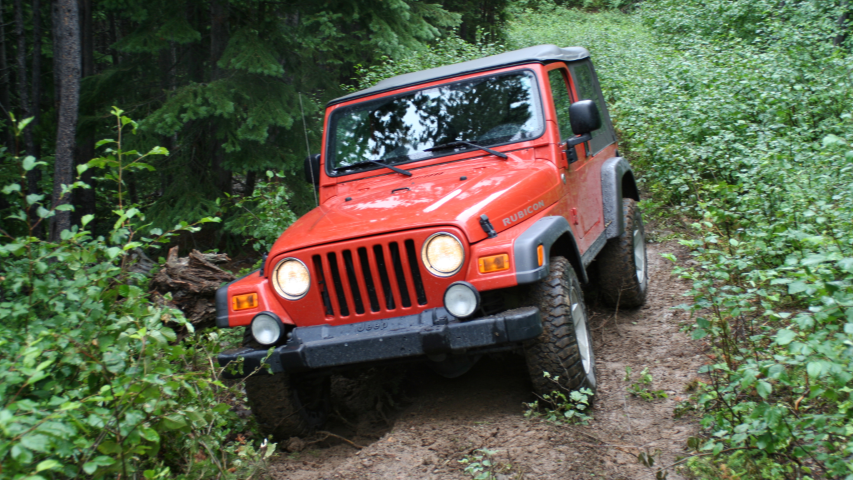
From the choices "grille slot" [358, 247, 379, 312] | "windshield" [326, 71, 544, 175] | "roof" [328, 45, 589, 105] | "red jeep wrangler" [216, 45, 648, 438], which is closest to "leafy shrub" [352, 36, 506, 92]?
"roof" [328, 45, 589, 105]

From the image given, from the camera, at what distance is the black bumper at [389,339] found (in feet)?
9.85

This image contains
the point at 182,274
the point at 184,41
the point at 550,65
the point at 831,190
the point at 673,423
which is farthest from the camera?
the point at 184,41

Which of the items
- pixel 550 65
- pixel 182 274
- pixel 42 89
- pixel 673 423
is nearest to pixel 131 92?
pixel 182 274

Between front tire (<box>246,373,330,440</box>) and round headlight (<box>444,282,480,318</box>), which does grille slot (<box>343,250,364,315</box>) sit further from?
front tire (<box>246,373,330,440</box>)

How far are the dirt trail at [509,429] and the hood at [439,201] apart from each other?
3.51ft

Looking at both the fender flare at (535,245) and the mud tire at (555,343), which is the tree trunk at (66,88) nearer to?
the fender flare at (535,245)

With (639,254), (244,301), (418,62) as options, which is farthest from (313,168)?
(418,62)

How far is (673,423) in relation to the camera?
3.29m

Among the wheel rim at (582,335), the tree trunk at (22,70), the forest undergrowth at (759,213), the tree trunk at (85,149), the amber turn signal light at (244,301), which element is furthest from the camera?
the tree trunk at (22,70)

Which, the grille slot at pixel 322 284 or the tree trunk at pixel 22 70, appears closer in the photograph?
the grille slot at pixel 322 284

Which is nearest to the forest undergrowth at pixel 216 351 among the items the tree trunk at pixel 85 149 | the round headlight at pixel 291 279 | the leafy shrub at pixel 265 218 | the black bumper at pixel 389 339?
the black bumper at pixel 389 339

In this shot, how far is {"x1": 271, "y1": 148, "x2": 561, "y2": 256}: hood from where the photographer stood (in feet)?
10.6

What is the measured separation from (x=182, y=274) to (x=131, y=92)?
9.98 ft

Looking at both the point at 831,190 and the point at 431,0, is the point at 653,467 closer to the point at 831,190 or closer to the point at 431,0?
the point at 831,190
